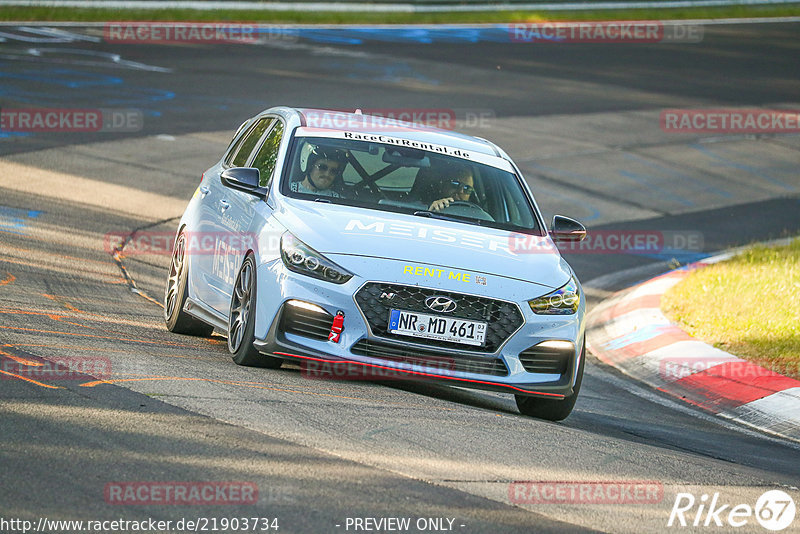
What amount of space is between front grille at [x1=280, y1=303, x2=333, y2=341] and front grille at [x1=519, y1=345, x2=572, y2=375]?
1.19 m

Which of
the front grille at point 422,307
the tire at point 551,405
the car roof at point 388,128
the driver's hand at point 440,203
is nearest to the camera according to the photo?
the front grille at point 422,307

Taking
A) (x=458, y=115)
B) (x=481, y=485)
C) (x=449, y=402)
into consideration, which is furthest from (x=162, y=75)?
(x=481, y=485)

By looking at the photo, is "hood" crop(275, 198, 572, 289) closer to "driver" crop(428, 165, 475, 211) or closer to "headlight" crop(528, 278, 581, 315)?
"headlight" crop(528, 278, 581, 315)

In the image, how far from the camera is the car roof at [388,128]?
909cm

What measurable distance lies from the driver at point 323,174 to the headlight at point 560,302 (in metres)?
1.59

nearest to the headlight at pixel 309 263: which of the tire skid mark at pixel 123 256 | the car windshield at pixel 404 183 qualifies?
the car windshield at pixel 404 183

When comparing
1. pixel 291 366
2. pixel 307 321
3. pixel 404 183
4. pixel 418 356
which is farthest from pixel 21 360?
pixel 404 183

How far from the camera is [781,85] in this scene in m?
31.4

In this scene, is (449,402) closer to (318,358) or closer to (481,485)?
(318,358)

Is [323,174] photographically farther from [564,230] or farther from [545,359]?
[545,359]

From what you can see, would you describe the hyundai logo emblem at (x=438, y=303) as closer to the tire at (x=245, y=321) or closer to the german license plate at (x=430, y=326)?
the german license plate at (x=430, y=326)

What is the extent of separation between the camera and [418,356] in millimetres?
7375

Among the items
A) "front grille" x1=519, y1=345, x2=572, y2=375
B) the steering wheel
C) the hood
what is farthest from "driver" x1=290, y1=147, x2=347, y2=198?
"front grille" x1=519, y1=345, x2=572, y2=375

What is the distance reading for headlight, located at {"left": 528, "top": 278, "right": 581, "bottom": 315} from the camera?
7.60 m
